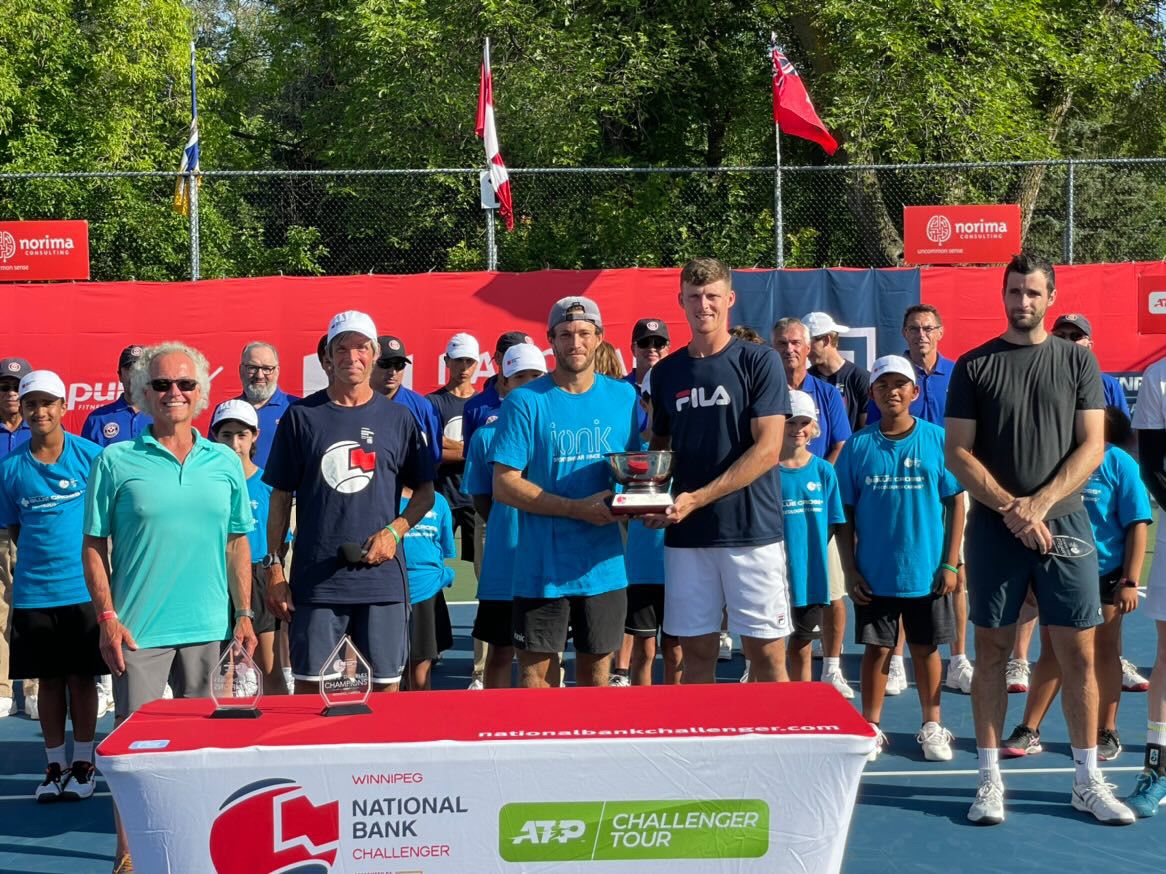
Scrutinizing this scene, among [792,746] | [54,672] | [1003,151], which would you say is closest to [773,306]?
[1003,151]

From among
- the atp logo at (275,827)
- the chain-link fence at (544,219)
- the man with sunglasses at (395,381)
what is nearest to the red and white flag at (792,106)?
the chain-link fence at (544,219)

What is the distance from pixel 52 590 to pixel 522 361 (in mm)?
2476

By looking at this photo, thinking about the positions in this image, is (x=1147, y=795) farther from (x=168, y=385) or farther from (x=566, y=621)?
(x=168, y=385)

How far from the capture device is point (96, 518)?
5.24 metres

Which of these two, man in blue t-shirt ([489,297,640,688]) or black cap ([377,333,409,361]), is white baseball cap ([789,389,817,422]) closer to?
man in blue t-shirt ([489,297,640,688])

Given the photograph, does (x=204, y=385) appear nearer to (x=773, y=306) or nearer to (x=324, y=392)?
(x=324, y=392)

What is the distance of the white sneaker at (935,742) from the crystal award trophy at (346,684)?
2952 mm

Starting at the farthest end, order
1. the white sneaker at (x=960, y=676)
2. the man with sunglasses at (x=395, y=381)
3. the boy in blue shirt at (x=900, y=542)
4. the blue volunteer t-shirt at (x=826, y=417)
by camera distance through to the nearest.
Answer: the blue volunteer t-shirt at (x=826, y=417) → the white sneaker at (x=960, y=676) → the man with sunglasses at (x=395, y=381) → the boy in blue shirt at (x=900, y=542)

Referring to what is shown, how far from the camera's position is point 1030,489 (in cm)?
562

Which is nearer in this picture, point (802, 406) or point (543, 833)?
point (543, 833)

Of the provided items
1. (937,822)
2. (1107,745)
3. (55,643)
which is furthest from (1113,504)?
(55,643)

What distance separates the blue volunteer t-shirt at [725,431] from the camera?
5664 millimetres

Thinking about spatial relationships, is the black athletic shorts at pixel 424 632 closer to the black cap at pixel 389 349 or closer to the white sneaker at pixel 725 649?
the black cap at pixel 389 349

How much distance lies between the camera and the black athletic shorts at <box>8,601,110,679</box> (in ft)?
20.7
